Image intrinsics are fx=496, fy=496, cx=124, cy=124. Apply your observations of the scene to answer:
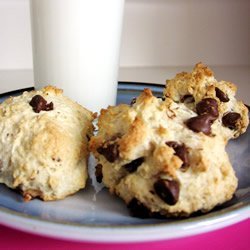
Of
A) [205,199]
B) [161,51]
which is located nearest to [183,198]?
[205,199]

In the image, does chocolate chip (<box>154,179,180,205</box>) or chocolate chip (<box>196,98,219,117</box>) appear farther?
chocolate chip (<box>196,98,219,117</box>)

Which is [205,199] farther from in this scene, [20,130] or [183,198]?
[20,130]

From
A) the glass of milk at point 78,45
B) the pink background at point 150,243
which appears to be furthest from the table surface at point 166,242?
the glass of milk at point 78,45

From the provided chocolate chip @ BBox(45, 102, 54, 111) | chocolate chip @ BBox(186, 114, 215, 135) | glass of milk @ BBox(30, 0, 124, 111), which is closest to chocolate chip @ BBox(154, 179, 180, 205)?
chocolate chip @ BBox(186, 114, 215, 135)

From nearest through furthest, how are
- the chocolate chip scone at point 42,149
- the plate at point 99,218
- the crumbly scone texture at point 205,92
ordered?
the plate at point 99,218 → the chocolate chip scone at point 42,149 → the crumbly scone texture at point 205,92

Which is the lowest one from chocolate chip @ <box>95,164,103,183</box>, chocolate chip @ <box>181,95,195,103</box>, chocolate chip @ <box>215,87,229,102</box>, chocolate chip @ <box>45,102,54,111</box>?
chocolate chip @ <box>95,164,103,183</box>

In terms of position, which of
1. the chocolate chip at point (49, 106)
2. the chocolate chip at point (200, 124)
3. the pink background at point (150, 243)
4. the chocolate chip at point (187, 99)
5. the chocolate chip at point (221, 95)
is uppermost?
the chocolate chip at point (200, 124)

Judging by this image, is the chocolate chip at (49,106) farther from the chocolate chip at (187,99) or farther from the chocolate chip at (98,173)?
the chocolate chip at (187,99)

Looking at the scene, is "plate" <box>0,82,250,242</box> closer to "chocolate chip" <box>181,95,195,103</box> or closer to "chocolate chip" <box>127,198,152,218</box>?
"chocolate chip" <box>127,198,152,218</box>
